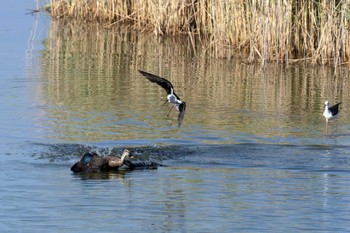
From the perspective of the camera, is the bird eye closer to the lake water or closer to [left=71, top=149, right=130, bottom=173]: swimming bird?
[left=71, top=149, right=130, bottom=173]: swimming bird

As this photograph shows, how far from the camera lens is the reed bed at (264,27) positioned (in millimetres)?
18344

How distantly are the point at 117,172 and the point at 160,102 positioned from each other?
15.1 feet

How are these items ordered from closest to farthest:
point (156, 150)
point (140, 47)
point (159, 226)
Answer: point (159, 226)
point (156, 150)
point (140, 47)

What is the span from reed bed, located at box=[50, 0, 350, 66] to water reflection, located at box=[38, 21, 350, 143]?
360mm

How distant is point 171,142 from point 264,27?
675 cm

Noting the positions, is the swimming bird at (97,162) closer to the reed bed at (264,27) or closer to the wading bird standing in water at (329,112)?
the wading bird standing in water at (329,112)

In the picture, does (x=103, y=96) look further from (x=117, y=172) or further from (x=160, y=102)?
(x=117, y=172)

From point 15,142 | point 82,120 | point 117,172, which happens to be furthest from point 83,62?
point 117,172

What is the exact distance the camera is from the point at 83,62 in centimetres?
1938

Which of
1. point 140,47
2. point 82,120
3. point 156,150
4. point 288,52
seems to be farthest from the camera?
point 140,47

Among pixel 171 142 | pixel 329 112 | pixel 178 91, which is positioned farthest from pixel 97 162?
pixel 178 91

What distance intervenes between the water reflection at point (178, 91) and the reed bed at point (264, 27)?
0.36m

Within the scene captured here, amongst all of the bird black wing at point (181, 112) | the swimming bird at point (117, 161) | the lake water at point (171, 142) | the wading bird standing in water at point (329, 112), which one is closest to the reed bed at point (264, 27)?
the lake water at point (171, 142)

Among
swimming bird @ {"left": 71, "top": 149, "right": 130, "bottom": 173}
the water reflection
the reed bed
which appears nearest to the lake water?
the water reflection
